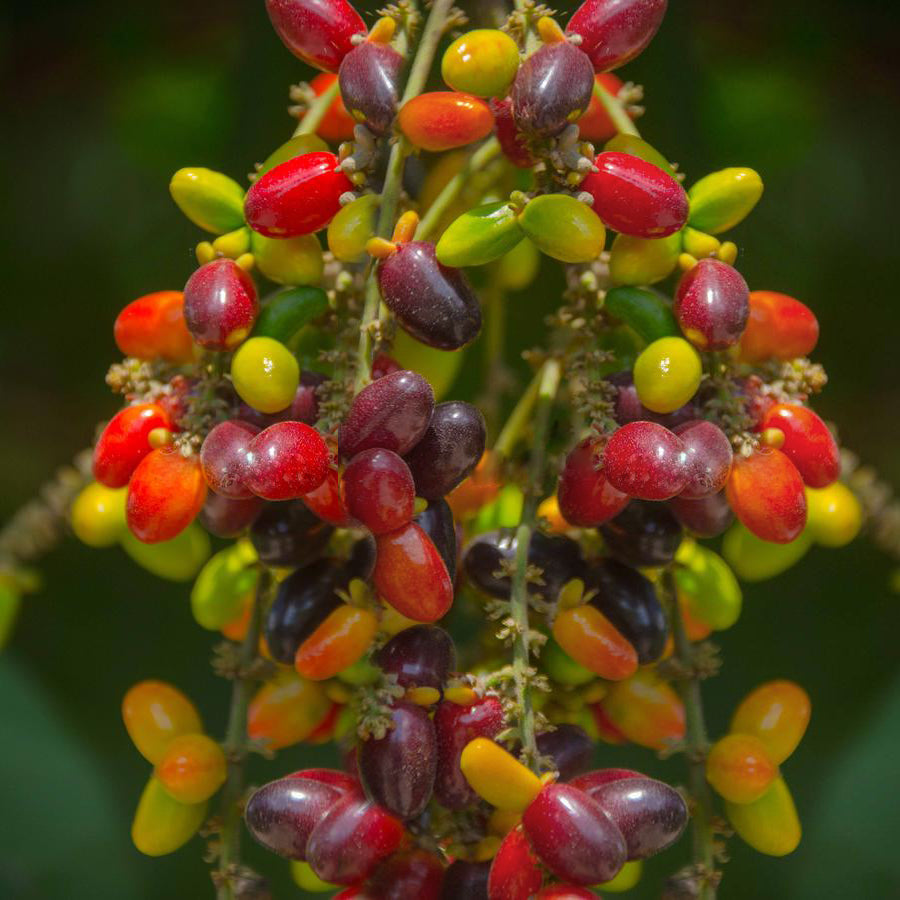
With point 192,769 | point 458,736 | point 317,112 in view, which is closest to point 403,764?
point 458,736

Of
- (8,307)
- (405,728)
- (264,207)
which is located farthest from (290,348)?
(8,307)

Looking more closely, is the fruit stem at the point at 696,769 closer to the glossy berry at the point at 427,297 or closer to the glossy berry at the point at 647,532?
the glossy berry at the point at 647,532

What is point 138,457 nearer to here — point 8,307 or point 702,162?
point 8,307

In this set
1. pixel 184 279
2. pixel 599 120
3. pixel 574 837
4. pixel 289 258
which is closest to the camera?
pixel 574 837

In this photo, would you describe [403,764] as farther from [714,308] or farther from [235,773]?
[714,308]

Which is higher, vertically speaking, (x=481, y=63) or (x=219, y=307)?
(x=481, y=63)

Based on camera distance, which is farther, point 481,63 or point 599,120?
point 599,120

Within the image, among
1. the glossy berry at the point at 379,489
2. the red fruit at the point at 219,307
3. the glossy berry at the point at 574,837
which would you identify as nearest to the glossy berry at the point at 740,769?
the glossy berry at the point at 574,837
